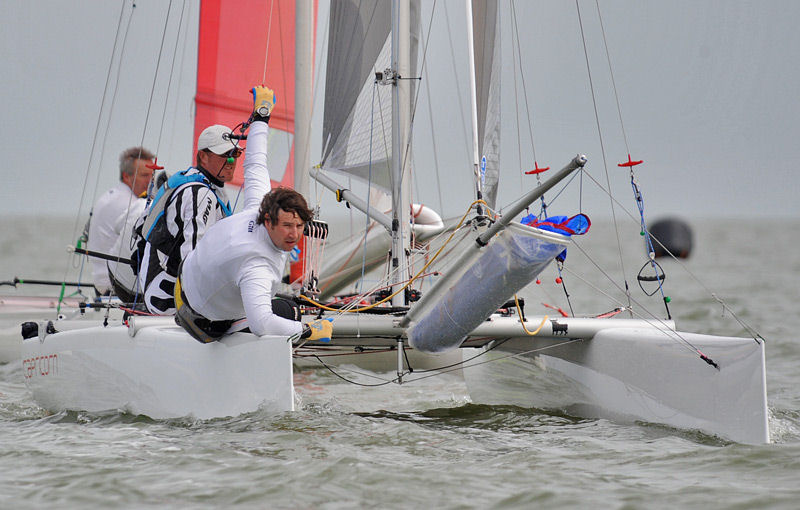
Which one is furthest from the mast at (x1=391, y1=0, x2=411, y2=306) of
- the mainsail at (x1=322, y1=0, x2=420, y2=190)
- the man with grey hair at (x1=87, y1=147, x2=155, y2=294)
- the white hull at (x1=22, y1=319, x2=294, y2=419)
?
the man with grey hair at (x1=87, y1=147, x2=155, y2=294)

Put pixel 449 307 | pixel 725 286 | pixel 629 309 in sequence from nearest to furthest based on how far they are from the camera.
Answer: pixel 449 307
pixel 629 309
pixel 725 286

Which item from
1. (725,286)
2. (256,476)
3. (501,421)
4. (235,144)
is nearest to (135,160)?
(235,144)

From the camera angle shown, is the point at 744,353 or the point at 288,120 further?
the point at 288,120

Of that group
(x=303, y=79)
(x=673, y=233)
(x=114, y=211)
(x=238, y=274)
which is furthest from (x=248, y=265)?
(x=673, y=233)

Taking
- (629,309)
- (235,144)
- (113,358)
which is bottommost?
(113,358)

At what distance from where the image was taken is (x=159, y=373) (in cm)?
373

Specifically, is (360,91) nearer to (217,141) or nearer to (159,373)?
(217,141)

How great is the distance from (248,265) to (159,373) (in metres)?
0.77

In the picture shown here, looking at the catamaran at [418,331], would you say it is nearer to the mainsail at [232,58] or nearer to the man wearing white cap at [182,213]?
A: the man wearing white cap at [182,213]

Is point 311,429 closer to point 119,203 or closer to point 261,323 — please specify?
point 261,323

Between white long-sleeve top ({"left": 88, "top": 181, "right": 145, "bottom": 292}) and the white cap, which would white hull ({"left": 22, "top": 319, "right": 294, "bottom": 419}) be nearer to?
the white cap

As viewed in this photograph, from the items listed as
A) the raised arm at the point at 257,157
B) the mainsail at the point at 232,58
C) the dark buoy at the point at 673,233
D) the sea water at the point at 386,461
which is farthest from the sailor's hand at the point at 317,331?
the dark buoy at the point at 673,233

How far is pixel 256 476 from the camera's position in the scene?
2.83 meters

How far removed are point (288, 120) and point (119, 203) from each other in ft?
4.36
